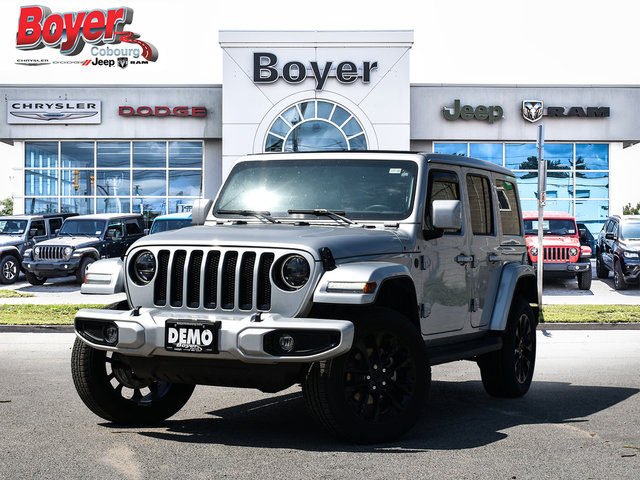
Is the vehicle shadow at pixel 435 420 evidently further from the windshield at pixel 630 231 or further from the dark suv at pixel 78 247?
the dark suv at pixel 78 247

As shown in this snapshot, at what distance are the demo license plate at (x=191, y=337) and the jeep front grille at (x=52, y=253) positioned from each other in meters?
18.9

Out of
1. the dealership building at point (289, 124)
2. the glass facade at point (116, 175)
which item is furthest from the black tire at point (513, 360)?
the glass facade at point (116, 175)

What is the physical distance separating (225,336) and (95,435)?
4.61 feet

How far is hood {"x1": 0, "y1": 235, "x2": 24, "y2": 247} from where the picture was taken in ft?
83.5

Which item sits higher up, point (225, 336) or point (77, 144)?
point (77, 144)

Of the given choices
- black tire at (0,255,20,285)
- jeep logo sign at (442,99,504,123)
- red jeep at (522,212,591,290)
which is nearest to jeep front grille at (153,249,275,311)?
red jeep at (522,212,591,290)

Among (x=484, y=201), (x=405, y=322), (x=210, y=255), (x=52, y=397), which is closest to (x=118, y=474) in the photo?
(x=210, y=255)

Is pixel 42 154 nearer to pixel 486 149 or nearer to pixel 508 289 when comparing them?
pixel 486 149

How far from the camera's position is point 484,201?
27.8 feet

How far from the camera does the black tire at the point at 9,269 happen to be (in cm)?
2528

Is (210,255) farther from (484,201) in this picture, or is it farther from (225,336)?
(484,201)

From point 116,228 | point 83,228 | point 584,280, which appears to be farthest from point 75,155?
point 584,280

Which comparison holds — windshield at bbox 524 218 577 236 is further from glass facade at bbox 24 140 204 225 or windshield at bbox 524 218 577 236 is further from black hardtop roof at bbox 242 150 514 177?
glass facade at bbox 24 140 204 225

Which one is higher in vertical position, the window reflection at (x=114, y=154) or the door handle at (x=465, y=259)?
the window reflection at (x=114, y=154)
